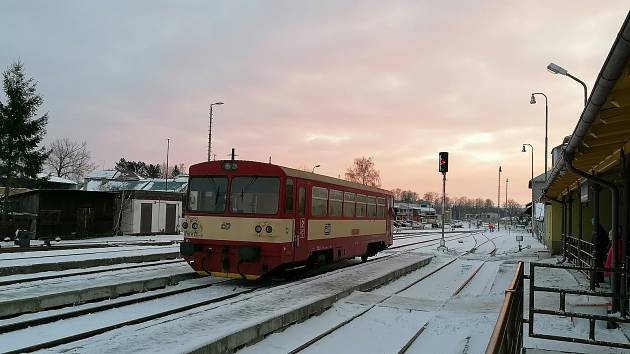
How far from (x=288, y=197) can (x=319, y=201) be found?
1916 mm

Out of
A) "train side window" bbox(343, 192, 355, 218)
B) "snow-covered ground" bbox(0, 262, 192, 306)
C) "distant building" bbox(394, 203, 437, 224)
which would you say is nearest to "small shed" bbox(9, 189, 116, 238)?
"snow-covered ground" bbox(0, 262, 192, 306)

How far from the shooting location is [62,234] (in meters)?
30.9

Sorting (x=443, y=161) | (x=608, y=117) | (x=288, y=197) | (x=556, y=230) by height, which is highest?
(x=443, y=161)

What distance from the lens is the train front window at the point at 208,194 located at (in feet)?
43.3

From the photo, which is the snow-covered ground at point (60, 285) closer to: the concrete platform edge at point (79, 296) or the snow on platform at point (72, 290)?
the snow on platform at point (72, 290)

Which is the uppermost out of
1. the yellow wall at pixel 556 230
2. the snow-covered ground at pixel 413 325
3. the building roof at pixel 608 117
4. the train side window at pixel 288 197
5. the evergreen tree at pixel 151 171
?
the evergreen tree at pixel 151 171

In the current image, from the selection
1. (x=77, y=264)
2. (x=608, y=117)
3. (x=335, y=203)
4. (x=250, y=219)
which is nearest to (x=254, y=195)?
(x=250, y=219)

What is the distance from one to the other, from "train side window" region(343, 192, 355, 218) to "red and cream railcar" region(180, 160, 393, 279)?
2.08m

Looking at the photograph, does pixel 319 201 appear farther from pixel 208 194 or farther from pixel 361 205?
pixel 361 205

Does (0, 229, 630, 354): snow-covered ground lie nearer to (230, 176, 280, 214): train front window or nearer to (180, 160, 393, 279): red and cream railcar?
(180, 160, 393, 279): red and cream railcar

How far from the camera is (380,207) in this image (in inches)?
824

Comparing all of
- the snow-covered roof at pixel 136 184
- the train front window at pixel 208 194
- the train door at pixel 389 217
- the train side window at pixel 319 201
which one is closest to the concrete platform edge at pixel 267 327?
the train side window at pixel 319 201

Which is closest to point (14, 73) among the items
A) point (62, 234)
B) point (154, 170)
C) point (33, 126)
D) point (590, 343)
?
point (33, 126)

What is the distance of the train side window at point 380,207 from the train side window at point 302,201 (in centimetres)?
736
